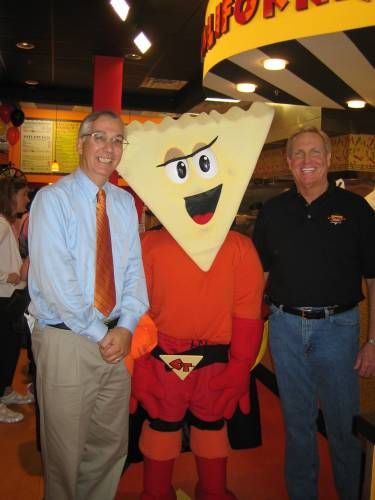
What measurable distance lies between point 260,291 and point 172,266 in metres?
0.38

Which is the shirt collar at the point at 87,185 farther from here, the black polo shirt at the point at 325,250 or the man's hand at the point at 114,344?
the black polo shirt at the point at 325,250

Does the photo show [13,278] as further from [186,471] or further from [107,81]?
[107,81]

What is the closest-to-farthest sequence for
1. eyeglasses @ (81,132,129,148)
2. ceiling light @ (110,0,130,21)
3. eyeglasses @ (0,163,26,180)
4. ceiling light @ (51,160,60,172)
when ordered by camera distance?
eyeglasses @ (81,132,129,148), ceiling light @ (110,0,130,21), eyeglasses @ (0,163,26,180), ceiling light @ (51,160,60,172)

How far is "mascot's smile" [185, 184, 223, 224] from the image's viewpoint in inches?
71.8


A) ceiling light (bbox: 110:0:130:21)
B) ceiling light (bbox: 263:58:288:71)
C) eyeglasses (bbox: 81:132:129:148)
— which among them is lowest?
eyeglasses (bbox: 81:132:129:148)

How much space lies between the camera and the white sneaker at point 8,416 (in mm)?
3018

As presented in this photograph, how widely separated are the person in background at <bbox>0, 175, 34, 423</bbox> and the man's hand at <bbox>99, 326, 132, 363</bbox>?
1.26m

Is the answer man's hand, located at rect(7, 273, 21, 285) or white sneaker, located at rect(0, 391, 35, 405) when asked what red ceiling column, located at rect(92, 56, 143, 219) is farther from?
white sneaker, located at rect(0, 391, 35, 405)

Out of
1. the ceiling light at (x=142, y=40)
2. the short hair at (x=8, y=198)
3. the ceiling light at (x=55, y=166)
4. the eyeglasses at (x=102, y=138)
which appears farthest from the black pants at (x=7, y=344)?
the ceiling light at (x=55, y=166)

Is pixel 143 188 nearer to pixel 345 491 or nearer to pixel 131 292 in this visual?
pixel 131 292

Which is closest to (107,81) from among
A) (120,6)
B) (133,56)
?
(133,56)

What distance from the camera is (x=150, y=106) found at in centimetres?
820

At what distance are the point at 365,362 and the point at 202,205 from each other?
3.02 ft

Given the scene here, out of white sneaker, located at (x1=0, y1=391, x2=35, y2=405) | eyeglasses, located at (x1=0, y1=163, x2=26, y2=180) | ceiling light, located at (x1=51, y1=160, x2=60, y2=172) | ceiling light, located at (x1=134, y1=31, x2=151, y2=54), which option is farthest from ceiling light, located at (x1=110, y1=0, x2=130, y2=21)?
ceiling light, located at (x1=51, y1=160, x2=60, y2=172)
